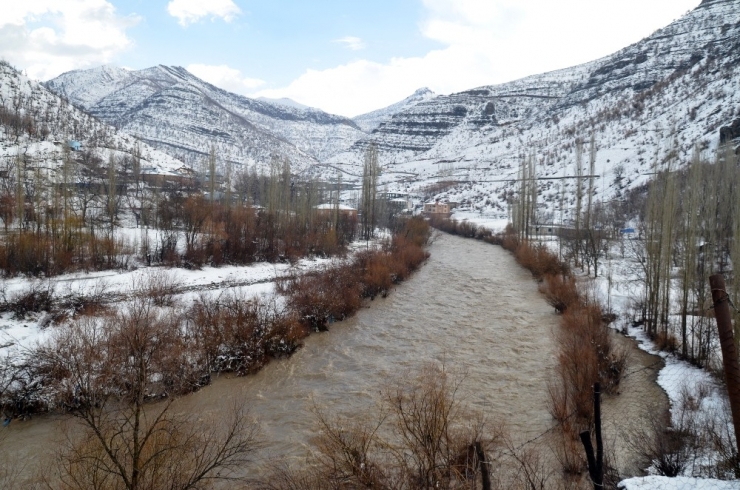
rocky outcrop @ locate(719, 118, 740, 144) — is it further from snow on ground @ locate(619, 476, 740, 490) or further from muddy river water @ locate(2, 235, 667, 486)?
snow on ground @ locate(619, 476, 740, 490)

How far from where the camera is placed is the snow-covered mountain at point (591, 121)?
5469cm

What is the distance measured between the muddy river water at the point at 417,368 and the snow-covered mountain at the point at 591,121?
878 centimetres

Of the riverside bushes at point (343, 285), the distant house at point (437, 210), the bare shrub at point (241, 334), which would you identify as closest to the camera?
the bare shrub at point (241, 334)

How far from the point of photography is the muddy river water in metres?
10.0

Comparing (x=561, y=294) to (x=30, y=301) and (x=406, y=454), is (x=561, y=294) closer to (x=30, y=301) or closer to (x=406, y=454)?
(x=406, y=454)

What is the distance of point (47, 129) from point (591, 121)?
94.2 meters

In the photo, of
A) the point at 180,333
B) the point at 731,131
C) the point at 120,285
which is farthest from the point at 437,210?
the point at 180,333

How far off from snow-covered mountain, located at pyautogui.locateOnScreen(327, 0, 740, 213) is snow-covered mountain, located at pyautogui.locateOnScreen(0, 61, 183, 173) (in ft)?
180

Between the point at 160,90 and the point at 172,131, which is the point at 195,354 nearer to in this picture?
the point at 172,131

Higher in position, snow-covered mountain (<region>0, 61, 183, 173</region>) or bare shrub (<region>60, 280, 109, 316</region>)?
snow-covered mountain (<region>0, 61, 183, 173</region>)

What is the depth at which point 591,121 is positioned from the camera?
3509 inches

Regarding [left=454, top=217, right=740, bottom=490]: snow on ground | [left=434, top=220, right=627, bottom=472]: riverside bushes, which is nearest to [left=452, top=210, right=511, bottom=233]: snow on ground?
[left=454, top=217, right=740, bottom=490]: snow on ground

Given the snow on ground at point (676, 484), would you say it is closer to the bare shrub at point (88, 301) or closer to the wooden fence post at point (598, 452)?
the wooden fence post at point (598, 452)

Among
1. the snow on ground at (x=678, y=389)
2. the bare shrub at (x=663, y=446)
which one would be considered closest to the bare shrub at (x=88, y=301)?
the bare shrub at (x=663, y=446)
